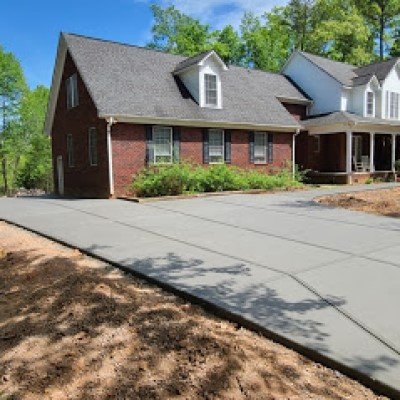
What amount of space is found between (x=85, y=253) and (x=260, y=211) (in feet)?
19.1

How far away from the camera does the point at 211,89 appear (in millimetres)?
18922

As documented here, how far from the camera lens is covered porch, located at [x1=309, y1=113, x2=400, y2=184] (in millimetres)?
21641

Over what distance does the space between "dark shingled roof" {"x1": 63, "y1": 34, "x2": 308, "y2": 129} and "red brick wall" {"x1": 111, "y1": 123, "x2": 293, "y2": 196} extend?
0.73 meters

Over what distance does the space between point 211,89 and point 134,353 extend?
17115mm

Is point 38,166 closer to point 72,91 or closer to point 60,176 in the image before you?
point 60,176

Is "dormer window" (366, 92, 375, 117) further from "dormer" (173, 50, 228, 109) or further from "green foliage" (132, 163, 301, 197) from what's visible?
"dormer" (173, 50, 228, 109)

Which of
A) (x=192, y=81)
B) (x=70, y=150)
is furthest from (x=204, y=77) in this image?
(x=70, y=150)

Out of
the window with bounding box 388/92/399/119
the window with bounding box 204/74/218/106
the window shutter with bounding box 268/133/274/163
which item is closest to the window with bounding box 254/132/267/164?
the window shutter with bounding box 268/133/274/163

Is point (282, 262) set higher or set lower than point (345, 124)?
lower

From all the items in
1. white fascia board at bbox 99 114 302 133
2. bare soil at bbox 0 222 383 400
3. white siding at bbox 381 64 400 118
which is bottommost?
bare soil at bbox 0 222 383 400

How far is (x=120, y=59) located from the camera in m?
18.2

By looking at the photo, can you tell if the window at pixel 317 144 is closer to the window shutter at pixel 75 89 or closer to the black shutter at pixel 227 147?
the black shutter at pixel 227 147

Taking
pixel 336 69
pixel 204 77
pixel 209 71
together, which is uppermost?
pixel 336 69

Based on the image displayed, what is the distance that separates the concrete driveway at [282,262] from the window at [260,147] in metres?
9.35
